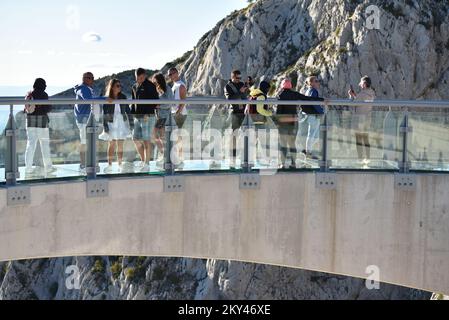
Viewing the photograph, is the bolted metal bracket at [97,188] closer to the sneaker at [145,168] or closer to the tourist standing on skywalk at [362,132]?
the sneaker at [145,168]

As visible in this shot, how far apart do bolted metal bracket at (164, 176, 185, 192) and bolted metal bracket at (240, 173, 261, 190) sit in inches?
46.7

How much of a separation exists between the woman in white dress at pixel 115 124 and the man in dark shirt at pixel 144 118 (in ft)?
0.55

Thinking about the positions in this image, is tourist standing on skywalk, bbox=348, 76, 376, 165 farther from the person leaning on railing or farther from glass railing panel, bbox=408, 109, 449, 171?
the person leaning on railing

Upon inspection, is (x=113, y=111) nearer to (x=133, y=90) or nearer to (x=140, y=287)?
(x=133, y=90)

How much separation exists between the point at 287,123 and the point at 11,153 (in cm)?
519

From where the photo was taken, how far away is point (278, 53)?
2480 inches

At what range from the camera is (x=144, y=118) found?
14.8 metres

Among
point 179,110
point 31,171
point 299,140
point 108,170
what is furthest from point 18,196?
point 299,140

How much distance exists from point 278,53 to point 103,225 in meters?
49.5

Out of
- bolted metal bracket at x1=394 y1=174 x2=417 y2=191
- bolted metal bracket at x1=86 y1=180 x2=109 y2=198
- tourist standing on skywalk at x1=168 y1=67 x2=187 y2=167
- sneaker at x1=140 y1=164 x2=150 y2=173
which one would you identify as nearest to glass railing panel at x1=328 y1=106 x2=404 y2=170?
bolted metal bracket at x1=394 y1=174 x2=417 y2=191

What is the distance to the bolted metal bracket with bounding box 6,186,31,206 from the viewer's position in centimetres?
1359

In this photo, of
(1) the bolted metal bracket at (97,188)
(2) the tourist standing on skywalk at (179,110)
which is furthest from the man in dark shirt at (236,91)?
(1) the bolted metal bracket at (97,188)
